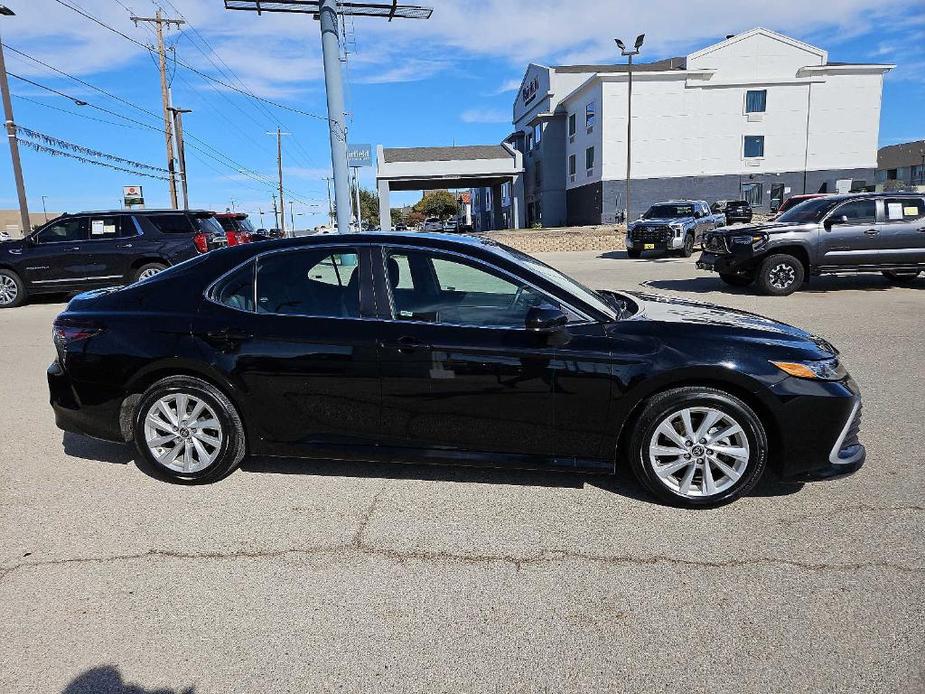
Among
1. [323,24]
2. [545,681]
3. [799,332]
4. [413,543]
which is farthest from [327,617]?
[323,24]

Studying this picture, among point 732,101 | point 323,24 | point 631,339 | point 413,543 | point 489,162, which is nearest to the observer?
point 413,543

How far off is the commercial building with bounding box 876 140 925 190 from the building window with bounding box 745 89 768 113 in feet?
106

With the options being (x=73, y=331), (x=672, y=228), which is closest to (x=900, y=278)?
(x=672, y=228)

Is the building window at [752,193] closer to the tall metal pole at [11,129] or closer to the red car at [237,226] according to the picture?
the red car at [237,226]

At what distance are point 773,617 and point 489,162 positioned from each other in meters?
45.8

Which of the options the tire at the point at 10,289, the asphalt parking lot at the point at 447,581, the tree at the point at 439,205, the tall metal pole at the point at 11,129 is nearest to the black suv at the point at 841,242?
the asphalt parking lot at the point at 447,581

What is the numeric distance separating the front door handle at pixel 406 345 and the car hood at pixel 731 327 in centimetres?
126

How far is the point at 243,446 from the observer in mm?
3959

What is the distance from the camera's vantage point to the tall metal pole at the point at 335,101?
50.9ft

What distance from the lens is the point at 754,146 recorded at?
143 feet

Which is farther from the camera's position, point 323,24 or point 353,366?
point 323,24

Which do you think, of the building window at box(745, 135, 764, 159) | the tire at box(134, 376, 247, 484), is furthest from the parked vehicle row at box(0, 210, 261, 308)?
the building window at box(745, 135, 764, 159)

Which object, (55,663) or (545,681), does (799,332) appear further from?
(55,663)

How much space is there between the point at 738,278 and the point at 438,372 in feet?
34.7
